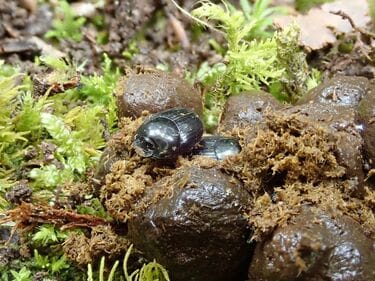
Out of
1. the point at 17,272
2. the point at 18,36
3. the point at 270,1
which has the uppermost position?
the point at 270,1

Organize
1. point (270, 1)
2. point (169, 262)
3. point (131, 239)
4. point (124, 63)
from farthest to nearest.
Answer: point (270, 1) < point (124, 63) < point (131, 239) < point (169, 262)

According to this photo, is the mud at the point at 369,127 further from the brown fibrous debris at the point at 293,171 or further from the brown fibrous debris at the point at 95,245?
the brown fibrous debris at the point at 95,245

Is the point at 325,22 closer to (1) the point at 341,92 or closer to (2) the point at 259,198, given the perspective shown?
(1) the point at 341,92

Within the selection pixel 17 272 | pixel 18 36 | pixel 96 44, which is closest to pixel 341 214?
pixel 17 272

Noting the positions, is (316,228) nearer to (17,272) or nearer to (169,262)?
(169,262)

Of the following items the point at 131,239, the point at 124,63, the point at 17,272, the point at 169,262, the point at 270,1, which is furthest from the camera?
the point at 270,1

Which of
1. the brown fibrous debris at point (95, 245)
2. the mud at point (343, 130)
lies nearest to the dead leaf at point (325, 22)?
the mud at point (343, 130)

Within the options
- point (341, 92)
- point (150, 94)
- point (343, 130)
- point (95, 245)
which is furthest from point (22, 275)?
point (341, 92)
